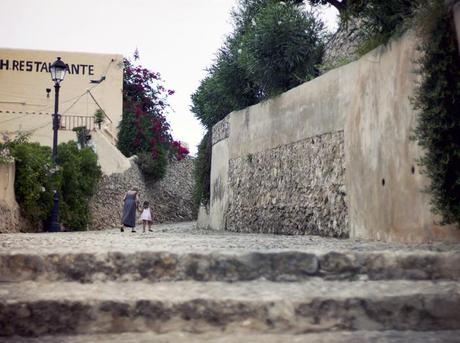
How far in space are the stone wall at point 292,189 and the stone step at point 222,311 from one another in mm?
5279

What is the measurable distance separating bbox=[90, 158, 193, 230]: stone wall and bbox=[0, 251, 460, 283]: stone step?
17037mm

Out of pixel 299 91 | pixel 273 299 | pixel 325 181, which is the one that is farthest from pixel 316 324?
→ pixel 299 91

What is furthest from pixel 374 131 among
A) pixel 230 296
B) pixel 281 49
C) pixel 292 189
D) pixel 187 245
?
pixel 281 49

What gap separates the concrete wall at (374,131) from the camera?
231 inches

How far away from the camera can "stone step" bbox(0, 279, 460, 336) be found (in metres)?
2.93

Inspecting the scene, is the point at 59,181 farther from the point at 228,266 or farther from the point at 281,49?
the point at 228,266

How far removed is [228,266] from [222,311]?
46 cm

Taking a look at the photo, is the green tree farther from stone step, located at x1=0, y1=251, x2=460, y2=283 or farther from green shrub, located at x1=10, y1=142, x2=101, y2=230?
stone step, located at x1=0, y1=251, x2=460, y2=283

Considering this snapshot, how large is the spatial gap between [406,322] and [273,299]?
0.69 meters

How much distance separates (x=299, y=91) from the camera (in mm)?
10508

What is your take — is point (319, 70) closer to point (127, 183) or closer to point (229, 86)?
point (229, 86)

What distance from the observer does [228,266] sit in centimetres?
344

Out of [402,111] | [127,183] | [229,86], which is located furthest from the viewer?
[127,183]

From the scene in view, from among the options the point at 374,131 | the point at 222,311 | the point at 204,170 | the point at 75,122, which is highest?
the point at 75,122
